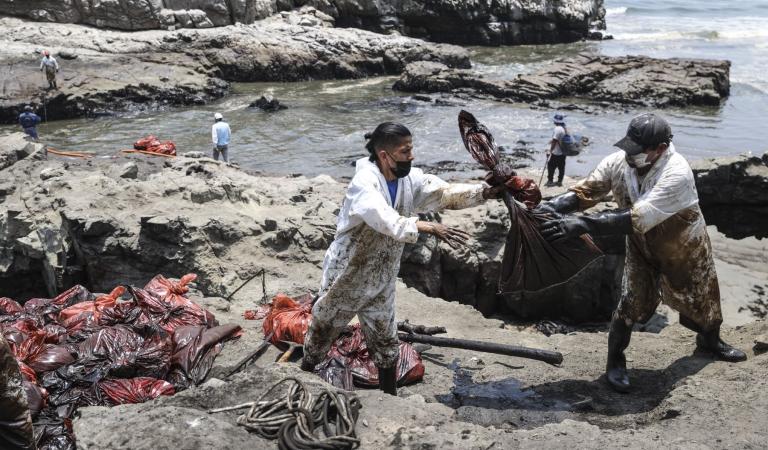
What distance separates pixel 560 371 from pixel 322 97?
62.2ft

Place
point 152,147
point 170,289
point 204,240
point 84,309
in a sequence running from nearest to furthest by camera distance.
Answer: point 84,309, point 170,289, point 204,240, point 152,147

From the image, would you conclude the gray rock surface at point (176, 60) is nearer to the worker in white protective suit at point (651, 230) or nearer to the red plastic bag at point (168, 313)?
the red plastic bag at point (168, 313)

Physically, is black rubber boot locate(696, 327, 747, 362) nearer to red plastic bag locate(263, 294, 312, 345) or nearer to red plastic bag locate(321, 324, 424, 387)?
red plastic bag locate(321, 324, 424, 387)

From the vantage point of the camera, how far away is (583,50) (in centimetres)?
3347

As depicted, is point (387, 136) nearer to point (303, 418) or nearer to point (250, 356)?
point (303, 418)

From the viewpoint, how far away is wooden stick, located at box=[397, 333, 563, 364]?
495 centimetres

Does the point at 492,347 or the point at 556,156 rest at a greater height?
the point at 492,347

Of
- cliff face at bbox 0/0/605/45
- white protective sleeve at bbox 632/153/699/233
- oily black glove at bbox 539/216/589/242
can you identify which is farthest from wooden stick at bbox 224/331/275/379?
cliff face at bbox 0/0/605/45

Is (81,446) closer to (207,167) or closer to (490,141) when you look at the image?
(490,141)

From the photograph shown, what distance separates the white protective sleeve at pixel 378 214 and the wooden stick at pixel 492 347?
5.59 ft

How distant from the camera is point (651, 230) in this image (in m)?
4.44

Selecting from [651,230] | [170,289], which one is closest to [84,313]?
[170,289]

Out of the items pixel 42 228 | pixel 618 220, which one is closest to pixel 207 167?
pixel 42 228

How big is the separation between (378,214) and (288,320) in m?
1.97
